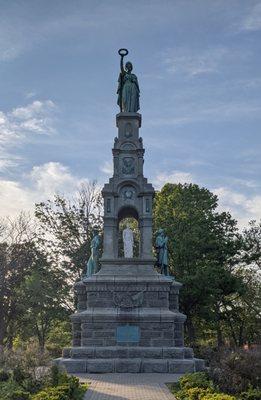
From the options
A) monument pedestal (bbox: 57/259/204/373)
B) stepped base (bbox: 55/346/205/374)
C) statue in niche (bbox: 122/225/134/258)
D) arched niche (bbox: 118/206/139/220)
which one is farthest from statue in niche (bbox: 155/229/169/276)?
stepped base (bbox: 55/346/205/374)

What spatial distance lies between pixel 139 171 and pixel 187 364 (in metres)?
9.64

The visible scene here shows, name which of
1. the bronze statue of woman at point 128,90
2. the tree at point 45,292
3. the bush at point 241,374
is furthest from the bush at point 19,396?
the tree at point 45,292

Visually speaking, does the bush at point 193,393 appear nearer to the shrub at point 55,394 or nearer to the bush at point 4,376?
the shrub at point 55,394

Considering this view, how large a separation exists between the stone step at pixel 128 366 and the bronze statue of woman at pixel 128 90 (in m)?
13.0

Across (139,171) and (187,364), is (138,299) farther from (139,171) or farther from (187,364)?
(139,171)

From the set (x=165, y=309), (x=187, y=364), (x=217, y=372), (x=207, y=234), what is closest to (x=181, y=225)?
(x=207, y=234)

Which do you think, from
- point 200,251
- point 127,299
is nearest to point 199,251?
point 200,251

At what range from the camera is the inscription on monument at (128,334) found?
20.8 m

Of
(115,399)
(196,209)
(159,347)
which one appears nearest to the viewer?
(115,399)

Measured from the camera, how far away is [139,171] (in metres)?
24.2

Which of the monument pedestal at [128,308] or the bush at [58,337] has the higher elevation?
the monument pedestal at [128,308]

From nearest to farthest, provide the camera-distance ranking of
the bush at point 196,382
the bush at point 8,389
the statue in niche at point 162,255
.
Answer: the bush at point 8,389 < the bush at point 196,382 < the statue in niche at point 162,255

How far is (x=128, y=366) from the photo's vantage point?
63.8 ft

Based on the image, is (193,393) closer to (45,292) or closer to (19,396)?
(19,396)
